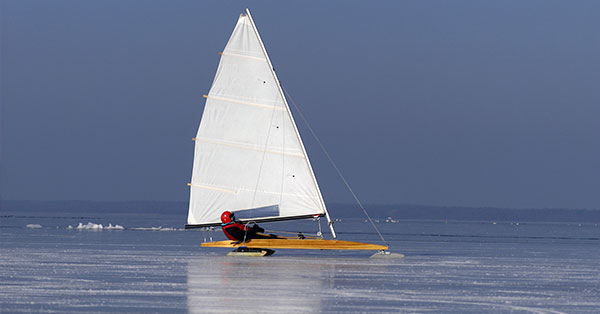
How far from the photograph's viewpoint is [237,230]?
3756 centimetres

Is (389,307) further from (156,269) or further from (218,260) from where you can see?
(218,260)

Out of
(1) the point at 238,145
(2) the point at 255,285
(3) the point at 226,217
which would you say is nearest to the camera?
(2) the point at 255,285

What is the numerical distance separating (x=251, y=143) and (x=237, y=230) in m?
3.26

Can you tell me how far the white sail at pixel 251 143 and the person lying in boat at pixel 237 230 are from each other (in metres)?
0.67

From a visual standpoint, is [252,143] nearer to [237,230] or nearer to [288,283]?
[237,230]

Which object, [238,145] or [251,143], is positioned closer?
[251,143]

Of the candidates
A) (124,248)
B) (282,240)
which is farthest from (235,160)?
(124,248)

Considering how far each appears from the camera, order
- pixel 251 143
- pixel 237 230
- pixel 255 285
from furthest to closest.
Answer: pixel 251 143 → pixel 237 230 → pixel 255 285

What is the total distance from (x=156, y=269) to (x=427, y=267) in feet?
28.3

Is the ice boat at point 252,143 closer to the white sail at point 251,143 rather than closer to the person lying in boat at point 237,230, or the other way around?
the white sail at point 251,143

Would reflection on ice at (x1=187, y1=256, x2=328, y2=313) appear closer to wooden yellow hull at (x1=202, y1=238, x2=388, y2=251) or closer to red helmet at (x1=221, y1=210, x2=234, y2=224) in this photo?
wooden yellow hull at (x1=202, y1=238, x2=388, y2=251)

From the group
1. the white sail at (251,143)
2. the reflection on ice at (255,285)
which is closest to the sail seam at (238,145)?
the white sail at (251,143)

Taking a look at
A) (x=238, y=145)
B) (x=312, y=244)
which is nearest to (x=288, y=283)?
(x=312, y=244)

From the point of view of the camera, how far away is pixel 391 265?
33.4 meters
